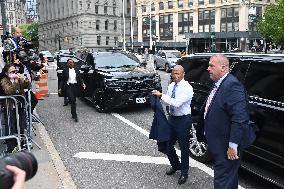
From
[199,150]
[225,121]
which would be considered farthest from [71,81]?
Answer: [225,121]

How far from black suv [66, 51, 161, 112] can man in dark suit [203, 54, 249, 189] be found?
239 inches

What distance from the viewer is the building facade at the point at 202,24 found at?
67562mm

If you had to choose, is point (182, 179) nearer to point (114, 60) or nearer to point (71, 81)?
point (71, 81)

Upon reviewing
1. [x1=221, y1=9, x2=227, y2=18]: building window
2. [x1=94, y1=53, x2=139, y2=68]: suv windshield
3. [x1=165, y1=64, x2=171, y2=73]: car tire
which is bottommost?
[x1=165, y1=64, x2=171, y2=73]: car tire

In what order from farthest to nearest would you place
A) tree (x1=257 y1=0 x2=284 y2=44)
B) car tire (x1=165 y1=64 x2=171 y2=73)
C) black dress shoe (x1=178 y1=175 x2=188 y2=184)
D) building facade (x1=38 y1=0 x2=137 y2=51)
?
building facade (x1=38 y1=0 x2=137 y2=51) < tree (x1=257 y1=0 x2=284 y2=44) < car tire (x1=165 y1=64 x2=171 y2=73) < black dress shoe (x1=178 y1=175 x2=188 y2=184)

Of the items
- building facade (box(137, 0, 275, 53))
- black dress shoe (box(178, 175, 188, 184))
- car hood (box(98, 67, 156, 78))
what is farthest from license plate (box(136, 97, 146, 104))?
building facade (box(137, 0, 275, 53))

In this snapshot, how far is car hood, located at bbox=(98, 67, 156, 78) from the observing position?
10707 millimetres

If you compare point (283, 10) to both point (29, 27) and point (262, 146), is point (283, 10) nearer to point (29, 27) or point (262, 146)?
point (262, 146)

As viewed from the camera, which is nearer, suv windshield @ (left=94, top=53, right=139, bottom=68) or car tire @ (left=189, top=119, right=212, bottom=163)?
car tire @ (left=189, top=119, right=212, bottom=163)

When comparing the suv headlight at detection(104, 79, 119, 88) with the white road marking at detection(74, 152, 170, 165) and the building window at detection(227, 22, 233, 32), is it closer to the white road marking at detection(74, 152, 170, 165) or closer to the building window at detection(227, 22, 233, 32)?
the white road marking at detection(74, 152, 170, 165)

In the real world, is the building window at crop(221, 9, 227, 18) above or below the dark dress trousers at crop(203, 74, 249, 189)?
above

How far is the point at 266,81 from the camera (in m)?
5.07

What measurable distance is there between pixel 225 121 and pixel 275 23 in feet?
139

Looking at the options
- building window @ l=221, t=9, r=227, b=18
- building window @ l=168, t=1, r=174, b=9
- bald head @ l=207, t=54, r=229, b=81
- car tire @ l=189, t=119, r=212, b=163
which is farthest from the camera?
building window @ l=168, t=1, r=174, b=9
